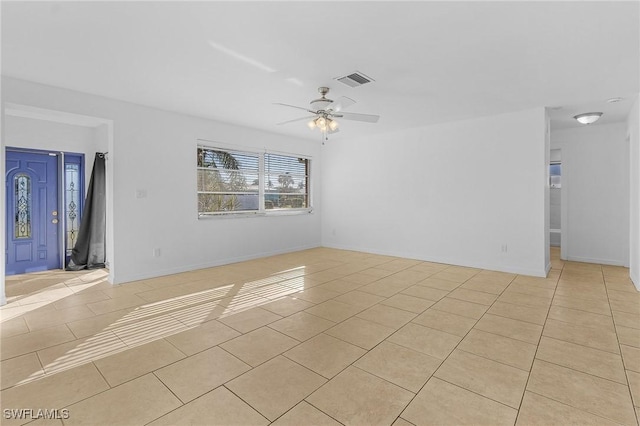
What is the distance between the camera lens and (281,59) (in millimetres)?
3039

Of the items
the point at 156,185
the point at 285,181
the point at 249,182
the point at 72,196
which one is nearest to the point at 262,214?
the point at 249,182

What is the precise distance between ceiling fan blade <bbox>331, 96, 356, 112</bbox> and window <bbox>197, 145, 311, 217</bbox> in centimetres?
280

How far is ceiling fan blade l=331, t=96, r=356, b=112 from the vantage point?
3463 millimetres

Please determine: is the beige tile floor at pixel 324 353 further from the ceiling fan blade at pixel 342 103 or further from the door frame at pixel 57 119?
the ceiling fan blade at pixel 342 103

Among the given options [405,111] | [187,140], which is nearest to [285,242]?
[187,140]

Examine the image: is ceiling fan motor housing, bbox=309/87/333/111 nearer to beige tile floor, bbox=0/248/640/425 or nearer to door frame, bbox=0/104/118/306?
beige tile floor, bbox=0/248/640/425

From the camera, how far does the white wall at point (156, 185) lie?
4.12 metres

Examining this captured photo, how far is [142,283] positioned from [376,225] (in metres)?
4.42

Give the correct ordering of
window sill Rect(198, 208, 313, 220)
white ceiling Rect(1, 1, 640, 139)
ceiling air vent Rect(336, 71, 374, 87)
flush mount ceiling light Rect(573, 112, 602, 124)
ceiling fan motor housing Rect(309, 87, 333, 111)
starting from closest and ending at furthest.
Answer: white ceiling Rect(1, 1, 640, 139), ceiling air vent Rect(336, 71, 374, 87), ceiling fan motor housing Rect(309, 87, 333, 111), flush mount ceiling light Rect(573, 112, 602, 124), window sill Rect(198, 208, 313, 220)

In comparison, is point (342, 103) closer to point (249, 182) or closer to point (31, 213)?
point (249, 182)

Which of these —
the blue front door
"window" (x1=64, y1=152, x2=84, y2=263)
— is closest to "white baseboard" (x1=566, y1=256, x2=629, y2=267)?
"window" (x1=64, y1=152, x2=84, y2=263)

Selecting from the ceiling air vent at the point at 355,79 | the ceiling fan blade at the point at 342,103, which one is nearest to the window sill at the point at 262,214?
the ceiling fan blade at the point at 342,103

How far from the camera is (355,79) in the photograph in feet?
11.5

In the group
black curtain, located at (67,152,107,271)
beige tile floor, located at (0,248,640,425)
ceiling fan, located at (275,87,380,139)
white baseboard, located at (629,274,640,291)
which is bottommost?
beige tile floor, located at (0,248,640,425)
